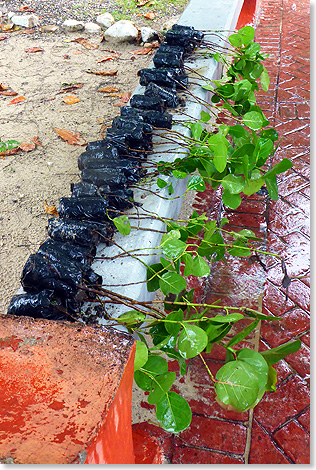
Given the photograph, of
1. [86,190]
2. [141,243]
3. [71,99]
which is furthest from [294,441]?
→ [71,99]

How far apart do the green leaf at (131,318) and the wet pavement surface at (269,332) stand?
51cm

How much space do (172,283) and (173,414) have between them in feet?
1.50

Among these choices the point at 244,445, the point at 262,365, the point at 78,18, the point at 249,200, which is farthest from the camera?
the point at 78,18

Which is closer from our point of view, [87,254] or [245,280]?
[87,254]

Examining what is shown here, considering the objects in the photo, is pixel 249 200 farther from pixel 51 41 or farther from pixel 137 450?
pixel 51 41

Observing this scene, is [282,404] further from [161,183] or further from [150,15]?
[150,15]

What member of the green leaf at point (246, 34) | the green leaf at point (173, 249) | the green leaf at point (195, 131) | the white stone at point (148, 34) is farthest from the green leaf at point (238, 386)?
the white stone at point (148, 34)

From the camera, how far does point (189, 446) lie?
164 cm

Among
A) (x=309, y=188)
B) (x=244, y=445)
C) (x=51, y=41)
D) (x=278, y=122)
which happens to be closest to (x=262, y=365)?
(x=244, y=445)

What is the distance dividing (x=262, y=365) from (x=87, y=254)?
762 millimetres

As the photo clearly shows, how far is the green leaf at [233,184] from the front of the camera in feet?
5.84

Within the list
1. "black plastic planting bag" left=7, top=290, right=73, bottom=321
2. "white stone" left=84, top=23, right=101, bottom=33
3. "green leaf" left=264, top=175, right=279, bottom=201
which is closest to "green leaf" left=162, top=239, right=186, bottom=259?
"black plastic planting bag" left=7, top=290, right=73, bottom=321

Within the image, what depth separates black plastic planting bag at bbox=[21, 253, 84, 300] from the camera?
1386mm

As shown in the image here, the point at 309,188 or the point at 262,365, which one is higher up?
the point at 262,365
